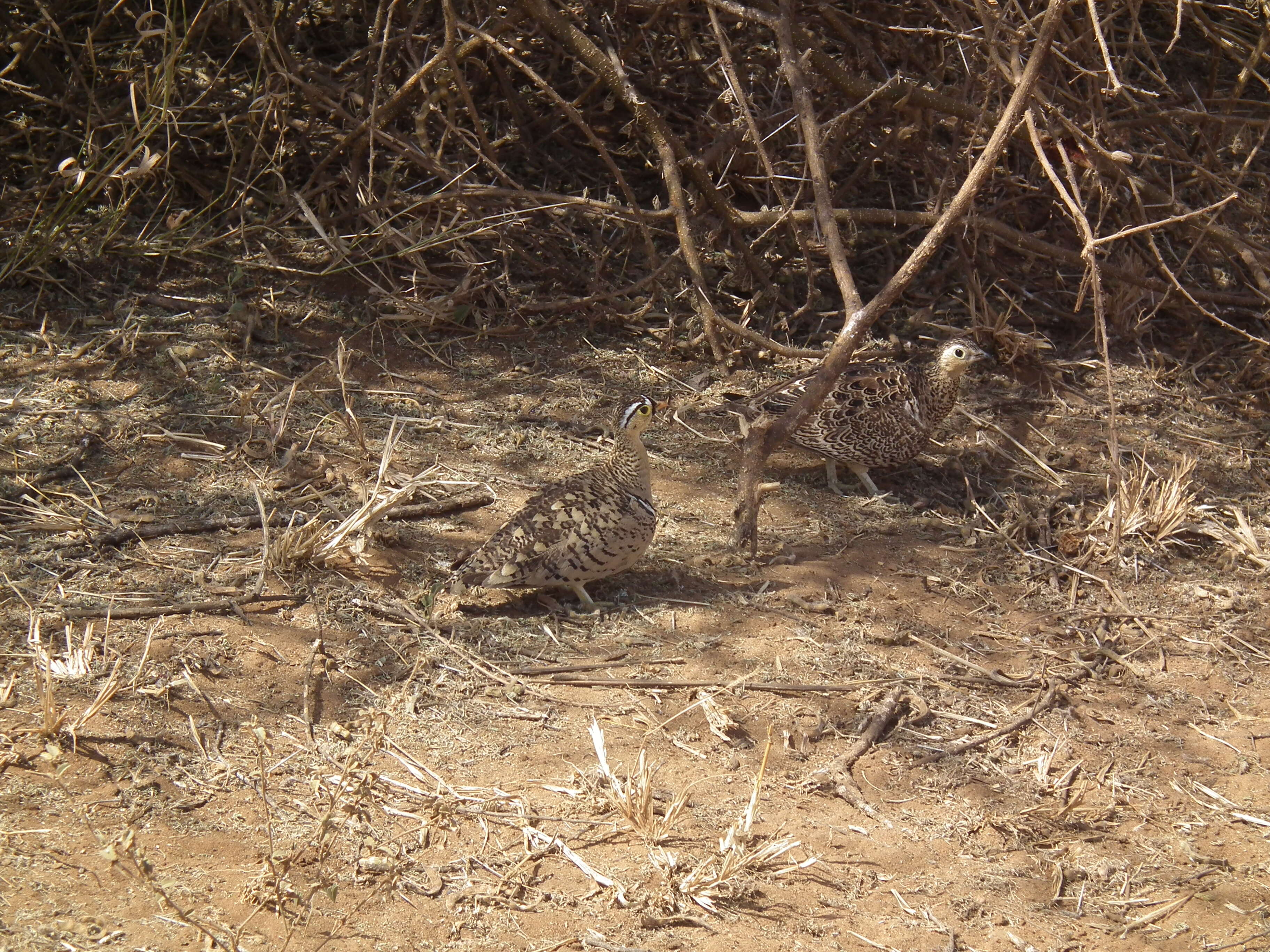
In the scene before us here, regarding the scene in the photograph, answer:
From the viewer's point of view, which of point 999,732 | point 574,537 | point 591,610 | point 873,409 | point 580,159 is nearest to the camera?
point 999,732

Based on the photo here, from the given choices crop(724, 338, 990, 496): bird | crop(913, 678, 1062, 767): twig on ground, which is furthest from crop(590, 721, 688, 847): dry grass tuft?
crop(724, 338, 990, 496): bird

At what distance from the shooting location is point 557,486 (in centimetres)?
515

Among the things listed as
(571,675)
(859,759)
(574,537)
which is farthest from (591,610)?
(859,759)

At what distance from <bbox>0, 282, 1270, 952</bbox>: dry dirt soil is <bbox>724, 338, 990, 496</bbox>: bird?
0.86 ft

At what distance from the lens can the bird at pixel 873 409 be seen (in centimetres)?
620

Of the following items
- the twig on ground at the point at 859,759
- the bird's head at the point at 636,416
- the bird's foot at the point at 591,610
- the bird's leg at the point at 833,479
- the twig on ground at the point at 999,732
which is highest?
the bird's head at the point at 636,416

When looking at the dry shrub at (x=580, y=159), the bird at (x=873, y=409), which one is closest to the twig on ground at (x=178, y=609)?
the bird at (x=873, y=409)

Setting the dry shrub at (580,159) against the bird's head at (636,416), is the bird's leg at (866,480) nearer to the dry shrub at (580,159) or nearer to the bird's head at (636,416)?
the dry shrub at (580,159)

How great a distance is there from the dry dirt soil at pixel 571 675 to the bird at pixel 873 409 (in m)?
0.26

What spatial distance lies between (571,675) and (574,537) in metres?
0.64

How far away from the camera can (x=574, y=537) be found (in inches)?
189

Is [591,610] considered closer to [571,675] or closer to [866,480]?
[571,675]

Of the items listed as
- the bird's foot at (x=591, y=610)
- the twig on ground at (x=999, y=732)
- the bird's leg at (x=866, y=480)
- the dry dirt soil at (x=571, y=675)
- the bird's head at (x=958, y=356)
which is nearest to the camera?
the dry dirt soil at (x=571, y=675)

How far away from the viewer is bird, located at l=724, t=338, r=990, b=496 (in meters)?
6.20
